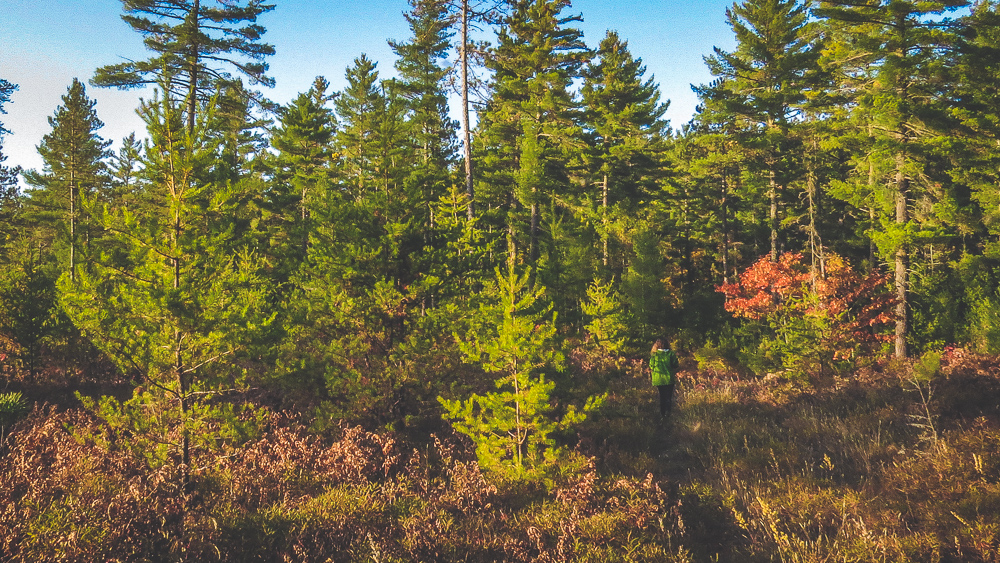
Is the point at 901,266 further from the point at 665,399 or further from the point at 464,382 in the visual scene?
the point at 464,382

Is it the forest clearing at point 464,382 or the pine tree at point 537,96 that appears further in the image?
the pine tree at point 537,96

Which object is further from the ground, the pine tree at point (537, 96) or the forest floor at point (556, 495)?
the pine tree at point (537, 96)

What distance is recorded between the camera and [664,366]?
960 centimetres

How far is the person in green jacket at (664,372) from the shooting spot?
9.62m

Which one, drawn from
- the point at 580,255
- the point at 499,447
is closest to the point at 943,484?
the point at 499,447

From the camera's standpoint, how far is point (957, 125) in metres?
12.4

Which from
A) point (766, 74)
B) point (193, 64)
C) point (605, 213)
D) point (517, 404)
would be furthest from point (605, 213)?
point (517, 404)

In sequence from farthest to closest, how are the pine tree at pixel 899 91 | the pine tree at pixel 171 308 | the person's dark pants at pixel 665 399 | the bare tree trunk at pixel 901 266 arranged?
the bare tree trunk at pixel 901 266 → the pine tree at pixel 899 91 → the person's dark pants at pixel 665 399 → the pine tree at pixel 171 308

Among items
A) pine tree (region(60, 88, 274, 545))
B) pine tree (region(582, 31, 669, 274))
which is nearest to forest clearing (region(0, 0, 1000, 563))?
pine tree (region(60, 88, 274, 545))

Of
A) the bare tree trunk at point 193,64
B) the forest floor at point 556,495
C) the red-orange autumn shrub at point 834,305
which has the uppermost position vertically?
the bare tree trunk at point 193,64

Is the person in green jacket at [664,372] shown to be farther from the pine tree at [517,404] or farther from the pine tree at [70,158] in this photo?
the pine tree at [70,158]

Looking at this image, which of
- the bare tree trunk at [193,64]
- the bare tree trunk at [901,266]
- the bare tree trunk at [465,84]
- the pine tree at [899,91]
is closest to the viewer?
the pine tree at [899,91]

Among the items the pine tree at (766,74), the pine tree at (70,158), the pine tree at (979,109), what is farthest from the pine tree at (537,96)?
the pine tree at (70,158)

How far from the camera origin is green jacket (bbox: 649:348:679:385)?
961 cm
